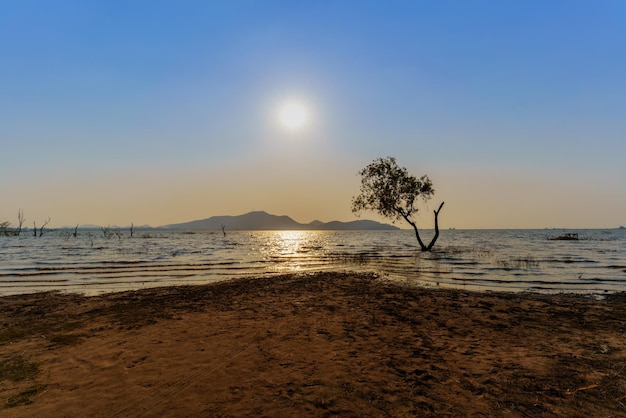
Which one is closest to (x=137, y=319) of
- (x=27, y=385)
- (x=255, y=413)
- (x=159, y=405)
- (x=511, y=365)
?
(x=27, y=385)

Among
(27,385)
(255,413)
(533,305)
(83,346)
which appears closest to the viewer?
(255,413)

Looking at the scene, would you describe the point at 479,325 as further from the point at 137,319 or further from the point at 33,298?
the point at 33,298

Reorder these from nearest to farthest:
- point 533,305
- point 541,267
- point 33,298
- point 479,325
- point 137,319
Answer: point 479,325
point 137,319
point 533,305
point 33,298
point 541,267

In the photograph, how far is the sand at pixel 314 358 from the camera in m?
6.10

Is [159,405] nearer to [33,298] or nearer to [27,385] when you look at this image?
[27,385]

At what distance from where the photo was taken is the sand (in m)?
6.10

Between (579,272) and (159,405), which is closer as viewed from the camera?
(159,405)

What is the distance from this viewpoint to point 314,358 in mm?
8180

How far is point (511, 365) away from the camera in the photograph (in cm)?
772

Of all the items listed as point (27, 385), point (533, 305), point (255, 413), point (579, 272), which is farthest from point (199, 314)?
point (579, 272)

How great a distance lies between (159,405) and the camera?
6.12m

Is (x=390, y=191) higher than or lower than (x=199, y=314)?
higher

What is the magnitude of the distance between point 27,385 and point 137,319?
16.9 feet

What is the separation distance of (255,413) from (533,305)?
1321cm
